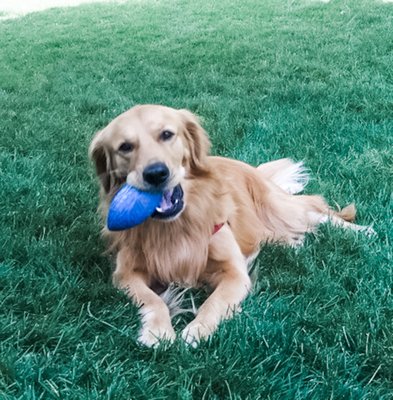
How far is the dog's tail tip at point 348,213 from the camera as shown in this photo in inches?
139

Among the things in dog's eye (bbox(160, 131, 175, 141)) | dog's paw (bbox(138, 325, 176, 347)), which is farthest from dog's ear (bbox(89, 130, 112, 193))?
dog's paw (bbox(138, 325, 176, 347))

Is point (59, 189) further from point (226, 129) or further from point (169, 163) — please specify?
point (226, 129)

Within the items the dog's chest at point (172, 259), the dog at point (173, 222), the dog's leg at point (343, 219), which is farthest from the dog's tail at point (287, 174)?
the dog's chest at point (172, 259)

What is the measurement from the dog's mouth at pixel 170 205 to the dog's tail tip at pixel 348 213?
3.73 ft

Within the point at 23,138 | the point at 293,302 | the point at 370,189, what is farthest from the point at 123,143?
the point at 23,138

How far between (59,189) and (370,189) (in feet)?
6.37

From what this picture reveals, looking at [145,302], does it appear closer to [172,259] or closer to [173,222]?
[172,259]

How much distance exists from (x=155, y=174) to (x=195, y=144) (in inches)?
21.6

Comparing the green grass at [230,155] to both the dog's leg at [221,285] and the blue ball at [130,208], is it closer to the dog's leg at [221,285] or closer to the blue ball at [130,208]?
the dog's leg at [221,285]

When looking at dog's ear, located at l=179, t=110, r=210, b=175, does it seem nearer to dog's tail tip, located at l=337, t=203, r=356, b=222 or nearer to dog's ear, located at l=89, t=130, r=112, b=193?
dog's ear, located at l=89, t=130, r=112, b=193

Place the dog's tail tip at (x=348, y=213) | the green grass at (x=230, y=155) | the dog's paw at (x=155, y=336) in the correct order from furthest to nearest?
the dog's tail tip at (x=348, y=213), the dog's paw at (x=155, y=336), the green grass at (x=230, y=155)

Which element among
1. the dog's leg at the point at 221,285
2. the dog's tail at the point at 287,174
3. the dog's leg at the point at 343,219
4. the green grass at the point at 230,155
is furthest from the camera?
the dog's tail at the point at 287,174

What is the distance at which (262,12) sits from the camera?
10.3 meters

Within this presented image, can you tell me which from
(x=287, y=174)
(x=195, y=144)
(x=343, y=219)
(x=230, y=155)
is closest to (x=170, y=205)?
(x=195, y=144)
